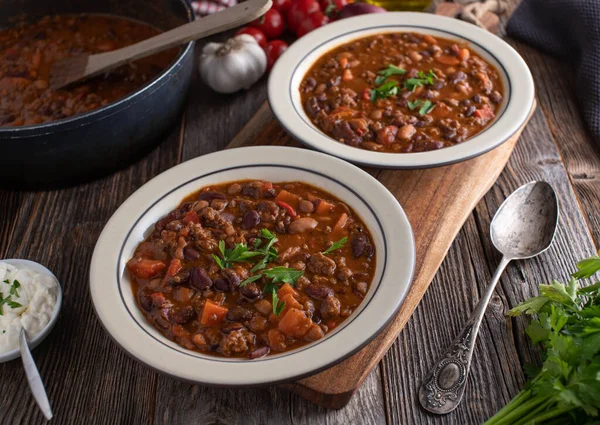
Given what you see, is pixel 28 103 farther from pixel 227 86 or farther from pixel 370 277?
pixel 370 277

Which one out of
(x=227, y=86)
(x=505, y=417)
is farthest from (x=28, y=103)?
(x=505, y=417)

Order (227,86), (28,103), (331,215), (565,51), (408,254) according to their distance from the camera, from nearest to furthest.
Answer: (408,254) → (331,215) → (28,103) → (227,86) → (565,51)

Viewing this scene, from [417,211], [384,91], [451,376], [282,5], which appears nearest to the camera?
[451,376]

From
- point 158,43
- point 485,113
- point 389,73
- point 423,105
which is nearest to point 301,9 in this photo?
point 389,73

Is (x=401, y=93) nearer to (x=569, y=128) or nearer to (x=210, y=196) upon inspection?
(x=569, y=128)

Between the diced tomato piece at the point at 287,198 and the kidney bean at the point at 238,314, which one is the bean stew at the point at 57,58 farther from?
the kidney bean at the point at 238,314

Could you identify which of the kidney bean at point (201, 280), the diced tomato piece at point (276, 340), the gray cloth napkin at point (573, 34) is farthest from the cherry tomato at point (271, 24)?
the diced tomato piece at point (276, 340)

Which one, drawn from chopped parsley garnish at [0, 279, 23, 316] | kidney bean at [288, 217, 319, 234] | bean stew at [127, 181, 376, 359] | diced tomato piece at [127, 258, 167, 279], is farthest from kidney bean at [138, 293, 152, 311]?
kidney bean at [288, 217, 319, 234]
